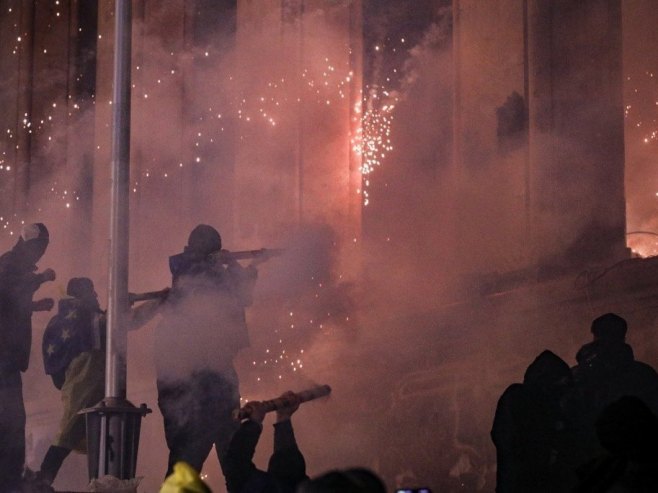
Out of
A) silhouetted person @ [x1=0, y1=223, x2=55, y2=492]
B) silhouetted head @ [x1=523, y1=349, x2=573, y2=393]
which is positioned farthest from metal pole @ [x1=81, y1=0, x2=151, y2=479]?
silhouetted head @ [x1=523, y1=349, x2=573, y2=393]

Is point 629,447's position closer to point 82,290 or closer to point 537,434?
point 537,434

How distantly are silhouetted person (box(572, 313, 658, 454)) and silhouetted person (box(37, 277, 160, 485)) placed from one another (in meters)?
3.39

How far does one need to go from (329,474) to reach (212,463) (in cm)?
774

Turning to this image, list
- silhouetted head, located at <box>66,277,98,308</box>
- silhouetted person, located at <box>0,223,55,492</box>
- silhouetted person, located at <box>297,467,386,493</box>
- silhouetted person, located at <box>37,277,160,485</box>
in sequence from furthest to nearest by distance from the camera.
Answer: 1. silhouetted head, located at <box>66,277,98,308</box>
2. silhouetted person, located at <box>0,223,55,492</box>
3. silhouetted person, located at <box>37,277,160,485</box>
4. silhouetted person, located at <box>297,467,386,493</box>

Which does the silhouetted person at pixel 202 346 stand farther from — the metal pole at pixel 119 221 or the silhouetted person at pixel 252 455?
the silhouetted person at pixel 252 455

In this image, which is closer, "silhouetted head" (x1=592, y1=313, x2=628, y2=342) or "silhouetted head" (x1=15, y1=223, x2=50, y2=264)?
"silhouetted head" (x1=592, y1=313, x2=628, y2=342)

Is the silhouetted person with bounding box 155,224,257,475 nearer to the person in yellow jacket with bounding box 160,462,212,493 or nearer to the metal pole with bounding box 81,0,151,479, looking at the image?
the metal pole with bounding box 81,0,151,479

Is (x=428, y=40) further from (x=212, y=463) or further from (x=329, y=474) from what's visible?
(x=329, y=474)

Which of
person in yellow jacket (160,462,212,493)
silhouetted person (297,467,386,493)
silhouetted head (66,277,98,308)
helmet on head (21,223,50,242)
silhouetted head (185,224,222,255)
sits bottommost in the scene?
person in yellow jacket (160,462,212,493)

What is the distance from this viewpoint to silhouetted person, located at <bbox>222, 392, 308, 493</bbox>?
6.91m

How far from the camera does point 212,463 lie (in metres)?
11.7

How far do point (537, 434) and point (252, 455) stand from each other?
1611mm


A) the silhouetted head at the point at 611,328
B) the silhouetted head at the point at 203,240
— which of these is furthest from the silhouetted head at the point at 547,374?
the silhouetted head at the point at 203,240

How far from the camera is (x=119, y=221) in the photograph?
341 inches
